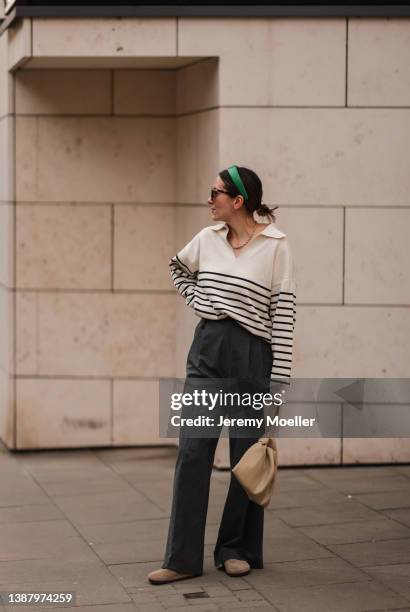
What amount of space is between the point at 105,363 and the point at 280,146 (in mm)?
2306

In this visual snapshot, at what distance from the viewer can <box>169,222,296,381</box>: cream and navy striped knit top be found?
19.3 feet

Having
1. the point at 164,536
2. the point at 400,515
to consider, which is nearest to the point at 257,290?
the point at 164,536

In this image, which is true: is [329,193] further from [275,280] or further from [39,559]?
[39,559]

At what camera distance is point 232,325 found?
19.6ft

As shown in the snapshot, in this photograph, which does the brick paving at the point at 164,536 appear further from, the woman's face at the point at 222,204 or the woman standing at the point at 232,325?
the woman's face at the point at 222,204

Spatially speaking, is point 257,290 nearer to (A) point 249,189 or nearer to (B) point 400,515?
(A) point 249,189

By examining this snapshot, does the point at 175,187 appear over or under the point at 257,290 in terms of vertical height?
over

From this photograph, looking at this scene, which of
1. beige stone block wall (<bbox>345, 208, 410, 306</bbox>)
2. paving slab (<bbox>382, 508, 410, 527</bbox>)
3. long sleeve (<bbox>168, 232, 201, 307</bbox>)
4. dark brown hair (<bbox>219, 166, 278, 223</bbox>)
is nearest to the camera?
dark brown hair (<bbox>219, 166, 278, 223</bbox>)

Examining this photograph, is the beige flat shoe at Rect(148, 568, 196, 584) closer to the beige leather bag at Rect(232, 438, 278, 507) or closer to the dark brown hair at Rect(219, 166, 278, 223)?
the beige leather bag at Rect(232, 438, 278, 507)

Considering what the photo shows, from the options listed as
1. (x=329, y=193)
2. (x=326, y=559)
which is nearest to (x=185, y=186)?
(x=329, y=193)

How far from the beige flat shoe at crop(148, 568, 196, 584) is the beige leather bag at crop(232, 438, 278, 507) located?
1.99 ft

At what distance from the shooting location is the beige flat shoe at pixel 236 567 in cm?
602

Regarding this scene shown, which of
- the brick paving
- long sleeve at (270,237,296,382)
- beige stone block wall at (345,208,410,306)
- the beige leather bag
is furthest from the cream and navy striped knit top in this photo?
beige stone block wall at (345,208,410,306)

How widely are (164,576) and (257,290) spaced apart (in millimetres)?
1487
